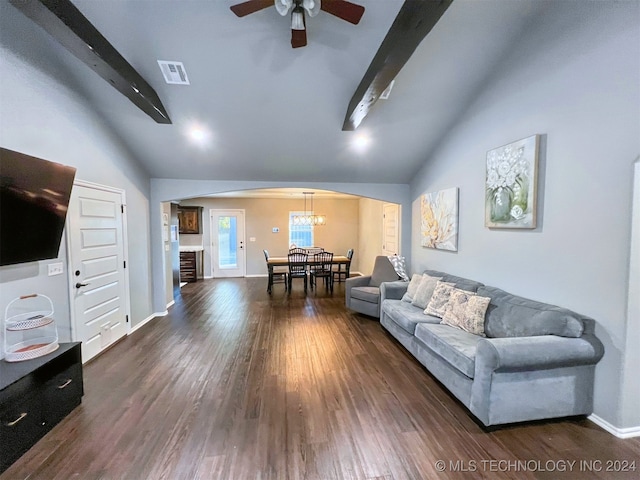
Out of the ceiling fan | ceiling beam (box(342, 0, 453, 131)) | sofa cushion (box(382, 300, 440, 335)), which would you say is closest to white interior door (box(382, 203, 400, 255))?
sofa cushion (box(382, 300, 440, 335))

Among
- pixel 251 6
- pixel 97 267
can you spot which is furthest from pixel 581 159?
pixel 97 267

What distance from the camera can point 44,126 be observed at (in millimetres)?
2488

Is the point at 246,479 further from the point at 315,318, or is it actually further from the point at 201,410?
the point at 315,318

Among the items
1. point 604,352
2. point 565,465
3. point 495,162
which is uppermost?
point 495,162

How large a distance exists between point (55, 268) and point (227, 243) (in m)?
5.62

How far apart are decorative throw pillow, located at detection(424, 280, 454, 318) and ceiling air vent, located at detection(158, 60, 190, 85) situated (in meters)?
3.78

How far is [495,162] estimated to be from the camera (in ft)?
9.89

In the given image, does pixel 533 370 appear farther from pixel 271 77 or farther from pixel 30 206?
pixel 30 206

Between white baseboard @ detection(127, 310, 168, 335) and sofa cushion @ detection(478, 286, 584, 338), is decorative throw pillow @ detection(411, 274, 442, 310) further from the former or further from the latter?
white baseboard @ detection(127, 310, 168, 335)

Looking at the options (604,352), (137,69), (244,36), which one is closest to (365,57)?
(244,36)

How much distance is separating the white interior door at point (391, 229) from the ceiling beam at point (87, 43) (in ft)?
14.9

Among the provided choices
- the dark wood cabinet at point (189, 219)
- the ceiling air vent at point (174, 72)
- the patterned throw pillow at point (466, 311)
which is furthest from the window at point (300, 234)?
the patterned throw pillow at point (466, 311)

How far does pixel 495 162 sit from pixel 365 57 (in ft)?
5.93

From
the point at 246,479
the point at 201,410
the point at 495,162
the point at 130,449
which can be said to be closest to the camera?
the point at 246,479
